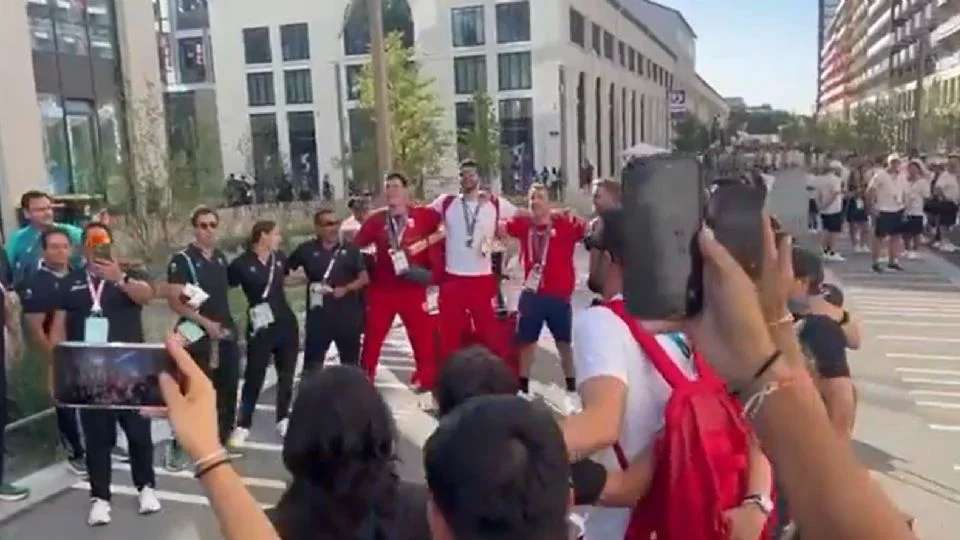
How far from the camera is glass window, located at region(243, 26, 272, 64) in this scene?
54.3 meters

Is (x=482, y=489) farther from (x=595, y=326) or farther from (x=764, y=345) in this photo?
(x=595, y=326)

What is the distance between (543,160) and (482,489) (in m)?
48.5

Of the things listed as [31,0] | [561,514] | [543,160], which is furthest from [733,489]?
[543,160]

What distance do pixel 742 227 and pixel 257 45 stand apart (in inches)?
2230

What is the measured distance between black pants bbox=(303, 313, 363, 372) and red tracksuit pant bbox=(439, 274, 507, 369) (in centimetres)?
74

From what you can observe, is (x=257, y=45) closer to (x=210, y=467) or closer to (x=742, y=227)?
(x=210, y=467)

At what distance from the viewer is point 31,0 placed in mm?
19547

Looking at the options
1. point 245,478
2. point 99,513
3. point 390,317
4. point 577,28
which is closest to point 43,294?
point 99,513

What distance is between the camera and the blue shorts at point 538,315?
24.7 ft

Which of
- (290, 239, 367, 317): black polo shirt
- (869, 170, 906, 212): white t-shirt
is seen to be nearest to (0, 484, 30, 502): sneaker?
(290, 239, 367, 317): black polo shirt

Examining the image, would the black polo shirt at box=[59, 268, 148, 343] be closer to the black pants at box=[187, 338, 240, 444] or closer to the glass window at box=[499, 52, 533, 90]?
the black pants at box=[187, 338, 240, 444]

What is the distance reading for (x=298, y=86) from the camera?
53.8 meters

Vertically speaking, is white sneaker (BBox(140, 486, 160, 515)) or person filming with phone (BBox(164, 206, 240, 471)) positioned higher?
person filming with phone (BBox(164, 206, 240, 471))

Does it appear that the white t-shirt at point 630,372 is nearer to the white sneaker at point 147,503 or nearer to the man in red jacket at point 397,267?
the white sneaker at point 147,503
